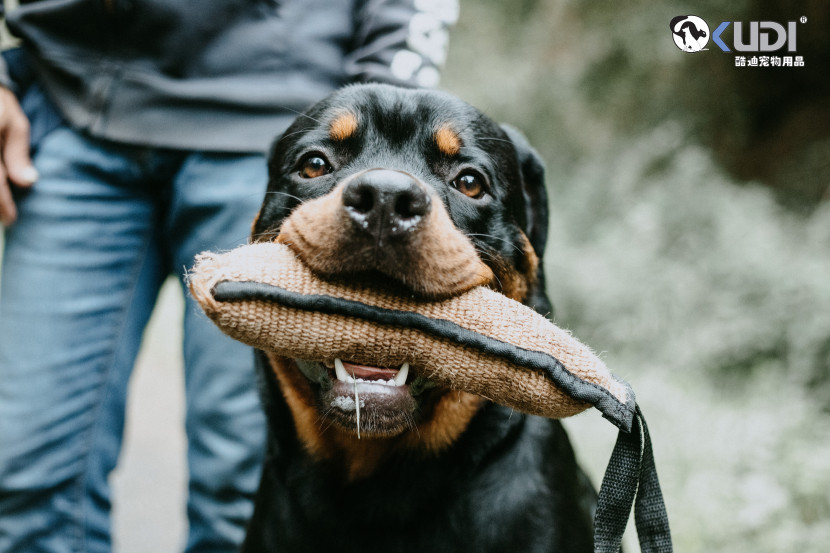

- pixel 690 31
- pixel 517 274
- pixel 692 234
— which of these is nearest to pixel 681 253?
pixel 692 234

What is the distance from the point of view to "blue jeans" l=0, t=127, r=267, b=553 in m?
2.04

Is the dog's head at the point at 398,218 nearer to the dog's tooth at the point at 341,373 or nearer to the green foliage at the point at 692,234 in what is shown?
the dog's tooth at the point at 341,373

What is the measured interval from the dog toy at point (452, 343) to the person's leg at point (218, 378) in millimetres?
736

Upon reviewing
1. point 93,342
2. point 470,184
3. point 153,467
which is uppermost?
point 470,184

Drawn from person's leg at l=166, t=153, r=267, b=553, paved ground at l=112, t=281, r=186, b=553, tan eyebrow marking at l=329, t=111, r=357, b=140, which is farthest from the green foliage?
tan eyebrow marking at l=329, t=111, r=357, b=140

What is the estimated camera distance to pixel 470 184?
1.92 metres

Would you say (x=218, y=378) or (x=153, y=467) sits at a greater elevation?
(x=218, y=378)

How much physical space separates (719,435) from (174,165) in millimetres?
3144

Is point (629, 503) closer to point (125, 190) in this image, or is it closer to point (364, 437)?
point (364, 437)

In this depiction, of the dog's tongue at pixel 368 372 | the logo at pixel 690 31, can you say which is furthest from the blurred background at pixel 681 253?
the dog's tongue at pixel 368 372

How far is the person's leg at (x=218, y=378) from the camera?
2.07 metres

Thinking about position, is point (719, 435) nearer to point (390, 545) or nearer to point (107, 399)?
point (390, 545)

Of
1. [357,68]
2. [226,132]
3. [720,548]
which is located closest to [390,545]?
[226,132]

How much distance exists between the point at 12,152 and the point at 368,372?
136 centimetres
